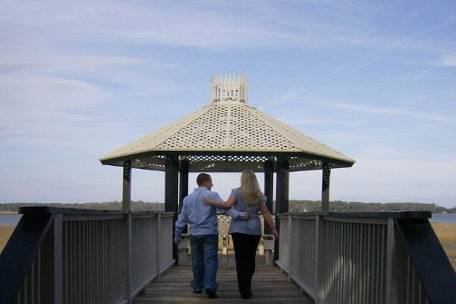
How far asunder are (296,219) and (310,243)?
5.22 ft

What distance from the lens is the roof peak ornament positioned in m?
16.2

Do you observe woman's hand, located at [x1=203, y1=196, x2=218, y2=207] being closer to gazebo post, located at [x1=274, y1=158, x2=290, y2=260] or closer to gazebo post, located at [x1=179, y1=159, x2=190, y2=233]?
gazebo post, located at [x1=274, y1=158, x2=290, y2=260]

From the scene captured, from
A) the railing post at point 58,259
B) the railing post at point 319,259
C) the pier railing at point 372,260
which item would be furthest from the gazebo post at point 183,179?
the railing post at point 58,259

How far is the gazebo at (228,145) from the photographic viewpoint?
1402 cm

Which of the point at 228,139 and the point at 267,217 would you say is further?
the point at 228,139

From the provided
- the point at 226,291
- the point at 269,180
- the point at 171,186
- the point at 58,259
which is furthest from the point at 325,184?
the point at 58,259

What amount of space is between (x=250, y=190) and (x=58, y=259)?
419 cm

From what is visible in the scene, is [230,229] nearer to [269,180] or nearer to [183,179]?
[183,179]

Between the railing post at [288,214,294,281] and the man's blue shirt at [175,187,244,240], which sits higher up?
the man's blue shirt at [175,187,244,240]

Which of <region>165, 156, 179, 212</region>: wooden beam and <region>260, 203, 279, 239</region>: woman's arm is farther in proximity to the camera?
<region>165, 156, 179, 212</region>: wooden beam

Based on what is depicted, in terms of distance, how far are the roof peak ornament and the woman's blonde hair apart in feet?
26.6

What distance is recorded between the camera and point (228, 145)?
14.0m

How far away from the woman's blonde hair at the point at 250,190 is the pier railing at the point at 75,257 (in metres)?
1.32

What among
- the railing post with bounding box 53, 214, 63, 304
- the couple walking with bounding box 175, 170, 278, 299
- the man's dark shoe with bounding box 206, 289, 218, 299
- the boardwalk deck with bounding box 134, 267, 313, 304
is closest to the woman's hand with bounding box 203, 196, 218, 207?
the couple walking with bounding box 175, 170, 278, 299
